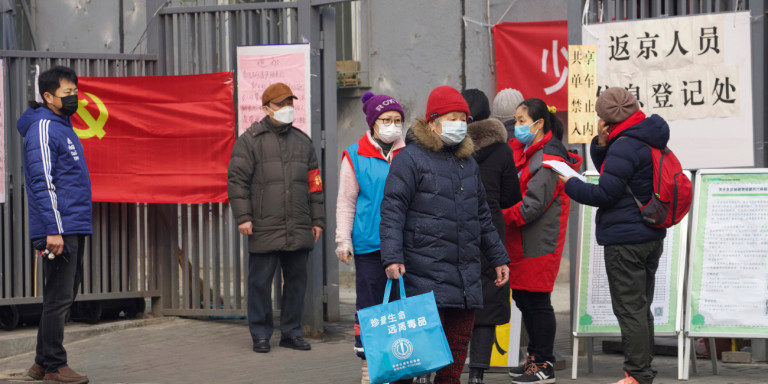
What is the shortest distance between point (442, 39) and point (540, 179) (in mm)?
5760

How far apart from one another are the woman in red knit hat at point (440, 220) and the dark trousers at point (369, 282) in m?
1.16

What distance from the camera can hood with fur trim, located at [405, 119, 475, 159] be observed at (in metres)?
6.10

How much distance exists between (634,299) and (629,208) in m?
0.54

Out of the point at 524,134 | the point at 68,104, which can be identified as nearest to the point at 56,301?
the point at 68,104

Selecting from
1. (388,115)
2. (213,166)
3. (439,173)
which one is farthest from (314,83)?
(439,173)

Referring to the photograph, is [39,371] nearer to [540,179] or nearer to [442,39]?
[540,179]

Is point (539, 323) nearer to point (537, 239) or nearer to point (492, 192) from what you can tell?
point (537, 239)

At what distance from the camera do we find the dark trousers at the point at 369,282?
7234 mm

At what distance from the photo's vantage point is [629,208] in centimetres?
656

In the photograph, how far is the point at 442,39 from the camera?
41.9ft

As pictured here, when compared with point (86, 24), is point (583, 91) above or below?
below

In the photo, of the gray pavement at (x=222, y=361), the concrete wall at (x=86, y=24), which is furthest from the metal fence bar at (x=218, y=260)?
the concrete wall at (x=86, y=24)

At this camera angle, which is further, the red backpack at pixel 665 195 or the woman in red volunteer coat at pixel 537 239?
the woman in red volunteer coat at pixel 537 239

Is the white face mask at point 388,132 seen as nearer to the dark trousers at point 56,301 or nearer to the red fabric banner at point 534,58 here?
the dark trousers at point 56,301
